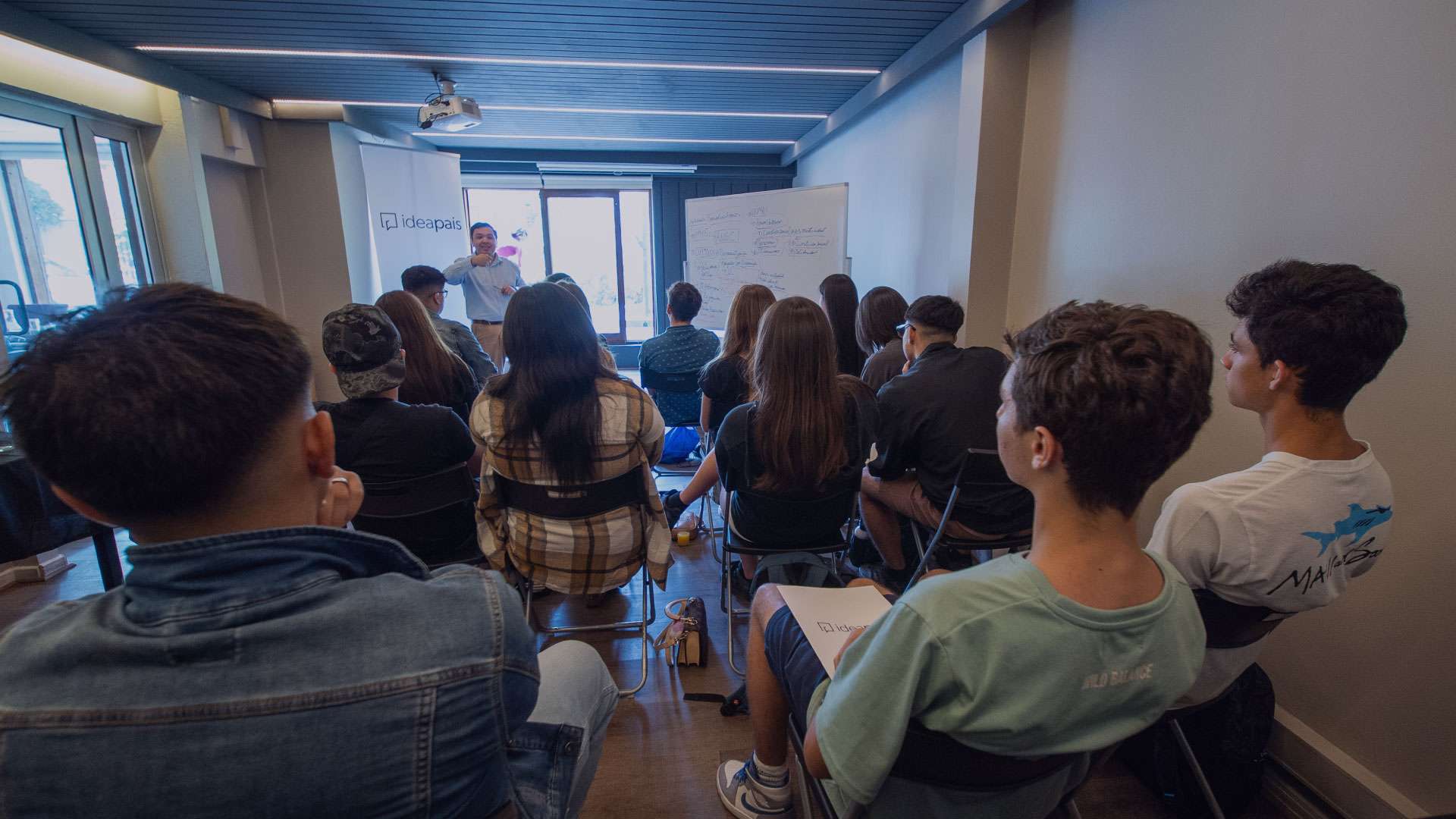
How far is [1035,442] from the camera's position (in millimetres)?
792

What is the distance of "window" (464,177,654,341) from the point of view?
6602mm

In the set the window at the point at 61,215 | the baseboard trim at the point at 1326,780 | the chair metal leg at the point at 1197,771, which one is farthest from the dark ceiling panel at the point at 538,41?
the baseboard trim at the point at 1326,780

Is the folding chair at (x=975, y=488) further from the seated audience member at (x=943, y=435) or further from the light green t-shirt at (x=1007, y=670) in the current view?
the light green t-shirt at (x=1007, y=670)

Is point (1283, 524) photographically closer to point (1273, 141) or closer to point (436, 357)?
point (1273, 141)

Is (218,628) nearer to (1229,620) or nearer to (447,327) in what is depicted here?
(1229,620)

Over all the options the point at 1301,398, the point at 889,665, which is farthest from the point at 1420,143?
the point at 889,665

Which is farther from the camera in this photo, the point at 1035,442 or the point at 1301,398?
the point at 1301,398

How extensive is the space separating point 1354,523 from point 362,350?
2292 millimetres

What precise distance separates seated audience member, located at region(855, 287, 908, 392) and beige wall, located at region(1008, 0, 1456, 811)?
3.03 ft

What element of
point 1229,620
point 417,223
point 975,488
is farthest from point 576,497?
point 417,223

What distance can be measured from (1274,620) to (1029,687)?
0.82 m

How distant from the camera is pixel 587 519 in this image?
1.77 m

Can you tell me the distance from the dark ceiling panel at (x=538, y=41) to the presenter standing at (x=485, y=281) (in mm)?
1106

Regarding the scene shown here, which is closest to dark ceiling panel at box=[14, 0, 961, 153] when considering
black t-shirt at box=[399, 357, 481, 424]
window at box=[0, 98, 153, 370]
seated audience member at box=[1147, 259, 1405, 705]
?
window at box=[0, 98, 153, 370]
